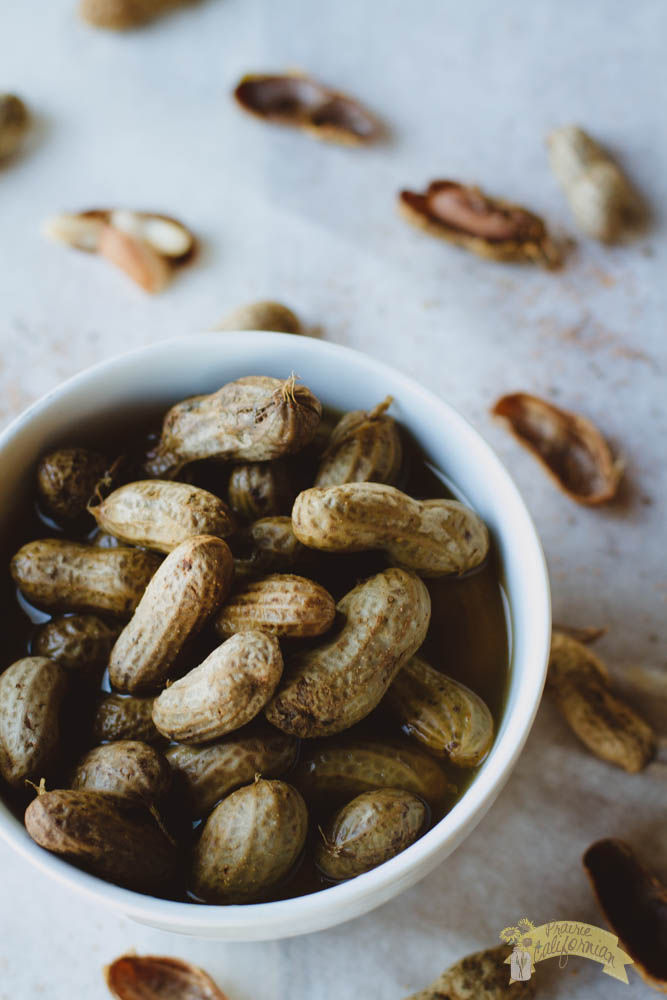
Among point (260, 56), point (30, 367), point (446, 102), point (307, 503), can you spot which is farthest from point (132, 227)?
→ point (307, 503)

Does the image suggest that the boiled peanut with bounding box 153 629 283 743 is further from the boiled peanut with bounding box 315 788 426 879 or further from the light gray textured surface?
the light gray textured surface

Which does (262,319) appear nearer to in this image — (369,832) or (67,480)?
(67,480)

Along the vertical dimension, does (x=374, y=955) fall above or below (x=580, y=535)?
below

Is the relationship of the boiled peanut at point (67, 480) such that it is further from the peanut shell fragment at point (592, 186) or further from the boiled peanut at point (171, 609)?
the peanut shell fragment at point (592, 186)

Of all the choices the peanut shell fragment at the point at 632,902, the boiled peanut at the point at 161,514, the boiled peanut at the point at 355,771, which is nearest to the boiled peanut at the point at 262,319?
the boiled peanut at the point at 161,514

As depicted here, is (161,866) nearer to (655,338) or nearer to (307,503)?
(307,503)
